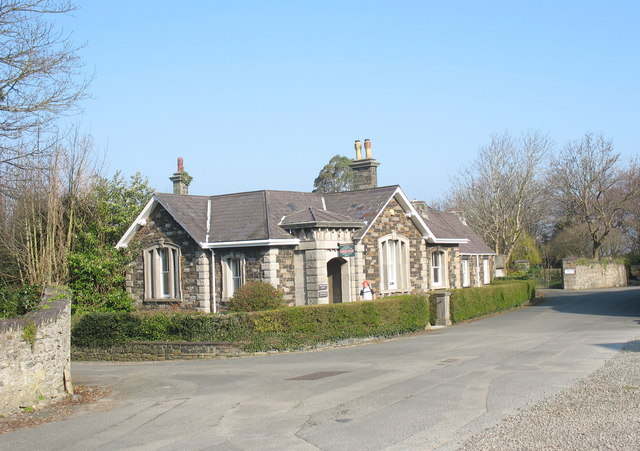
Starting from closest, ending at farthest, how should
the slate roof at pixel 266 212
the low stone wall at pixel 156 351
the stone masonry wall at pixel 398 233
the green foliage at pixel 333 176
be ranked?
the low stone wall at pixel 156 351 < the slate roof at pixel 266 212 < the stone masonry wall at pixel 398 233 < the green foliage at pixel 333 176

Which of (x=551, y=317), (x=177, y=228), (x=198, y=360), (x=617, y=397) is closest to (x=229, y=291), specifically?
(x=177, y=228)

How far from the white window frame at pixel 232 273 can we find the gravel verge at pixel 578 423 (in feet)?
51.0

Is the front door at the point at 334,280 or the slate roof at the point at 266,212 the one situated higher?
the slate roof at the point at 266,212

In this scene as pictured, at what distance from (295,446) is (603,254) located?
69.3 meters

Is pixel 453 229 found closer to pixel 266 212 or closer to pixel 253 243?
pixel 266 212

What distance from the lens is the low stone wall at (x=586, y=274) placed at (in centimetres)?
5684

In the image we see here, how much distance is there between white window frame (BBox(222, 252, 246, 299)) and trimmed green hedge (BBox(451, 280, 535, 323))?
29.0 feet

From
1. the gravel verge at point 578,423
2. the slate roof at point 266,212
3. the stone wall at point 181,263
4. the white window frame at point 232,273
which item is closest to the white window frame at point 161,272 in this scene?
the stone wall at point 181,263

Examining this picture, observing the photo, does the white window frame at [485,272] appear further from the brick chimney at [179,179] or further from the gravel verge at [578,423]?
the gravel verge at [578,423]

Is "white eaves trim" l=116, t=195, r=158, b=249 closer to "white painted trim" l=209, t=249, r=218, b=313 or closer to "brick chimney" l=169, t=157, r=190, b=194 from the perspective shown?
"white painted trim" l=209, t=249, r=218, b=313

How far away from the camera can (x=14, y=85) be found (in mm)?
16562

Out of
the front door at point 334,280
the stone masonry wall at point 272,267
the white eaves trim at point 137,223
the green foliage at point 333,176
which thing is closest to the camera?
the stone masonry wall at point 272,267

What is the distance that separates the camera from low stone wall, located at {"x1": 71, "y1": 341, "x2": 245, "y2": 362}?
→ 21812 millimetres

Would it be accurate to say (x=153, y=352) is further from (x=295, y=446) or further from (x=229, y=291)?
(x=295, y=446)
